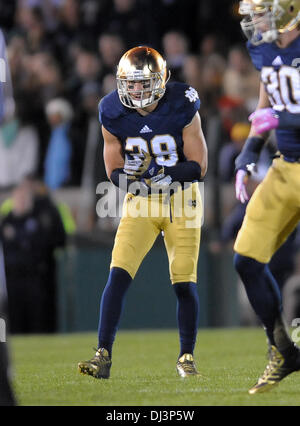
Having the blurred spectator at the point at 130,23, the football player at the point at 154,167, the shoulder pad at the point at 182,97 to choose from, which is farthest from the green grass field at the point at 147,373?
the blurred spectator at the point at 130,23

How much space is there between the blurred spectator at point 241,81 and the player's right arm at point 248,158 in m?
5.25

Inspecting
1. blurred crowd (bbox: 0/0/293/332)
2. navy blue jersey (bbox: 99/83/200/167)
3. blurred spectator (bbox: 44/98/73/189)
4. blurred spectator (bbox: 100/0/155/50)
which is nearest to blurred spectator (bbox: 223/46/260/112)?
blurred crowd (bbox: 0/0/293/332)

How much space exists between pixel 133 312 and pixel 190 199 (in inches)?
167

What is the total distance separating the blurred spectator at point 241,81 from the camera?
10.7 meters

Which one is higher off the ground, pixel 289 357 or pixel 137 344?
pixel 289 357

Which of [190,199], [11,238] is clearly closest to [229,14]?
[11,238]

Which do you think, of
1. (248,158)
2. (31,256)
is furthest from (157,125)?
(31,256)

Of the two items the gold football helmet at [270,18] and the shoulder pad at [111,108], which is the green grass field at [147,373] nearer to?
the shoulder pad at [111,108]

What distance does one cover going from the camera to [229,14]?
12562 millimetres

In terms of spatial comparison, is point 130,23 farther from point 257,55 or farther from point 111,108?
point 257,55

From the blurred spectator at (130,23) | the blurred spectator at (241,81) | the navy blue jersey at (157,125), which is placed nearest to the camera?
the navy blue jersey at (157,125)

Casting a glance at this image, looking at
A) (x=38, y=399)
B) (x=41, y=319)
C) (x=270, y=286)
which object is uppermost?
(x=270, y=286)
